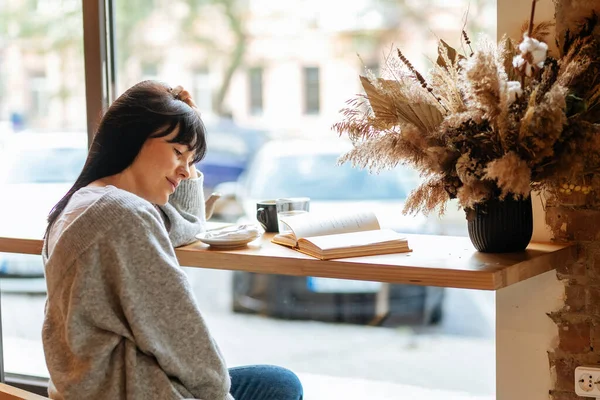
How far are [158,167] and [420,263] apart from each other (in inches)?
23.7

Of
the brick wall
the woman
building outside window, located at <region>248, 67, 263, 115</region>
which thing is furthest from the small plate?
building outside window, located at <region>248, 67, 263, 115</region>

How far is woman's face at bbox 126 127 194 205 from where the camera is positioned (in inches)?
64.1

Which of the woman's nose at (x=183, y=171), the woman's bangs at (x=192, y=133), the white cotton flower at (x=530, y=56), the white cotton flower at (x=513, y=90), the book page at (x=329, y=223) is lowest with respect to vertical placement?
the book page at (x=329, y=223)

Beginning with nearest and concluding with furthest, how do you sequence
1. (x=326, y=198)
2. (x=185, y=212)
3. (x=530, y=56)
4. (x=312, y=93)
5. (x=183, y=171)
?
1. (x=530, y=56)
2. (x=183, y=171)
3. (x=185, y=212)
4. (x=312, y=93)
5. (x=326, y=198)

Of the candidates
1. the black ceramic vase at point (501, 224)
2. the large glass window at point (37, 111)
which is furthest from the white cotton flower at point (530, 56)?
the large glass window at point (37, 111)

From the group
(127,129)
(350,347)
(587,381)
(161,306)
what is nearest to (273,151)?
(350,347)

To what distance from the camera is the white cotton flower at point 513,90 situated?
1439mm

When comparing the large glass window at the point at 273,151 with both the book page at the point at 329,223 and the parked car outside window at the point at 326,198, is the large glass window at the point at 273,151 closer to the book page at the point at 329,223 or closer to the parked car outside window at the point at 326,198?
the parked car outside window at the point at 326,198

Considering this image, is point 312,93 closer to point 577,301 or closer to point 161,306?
point 577,301

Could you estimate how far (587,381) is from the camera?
1.78 meters

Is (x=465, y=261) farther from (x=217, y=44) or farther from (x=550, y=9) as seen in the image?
(x=217, y=44)

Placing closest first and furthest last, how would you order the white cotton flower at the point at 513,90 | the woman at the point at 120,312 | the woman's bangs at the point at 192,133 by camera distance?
the woman at the point at 120,312, the white cotton flower at the point at 513,90, the woman's bangs at the point at 192,133

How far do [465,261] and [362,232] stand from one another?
0.31m

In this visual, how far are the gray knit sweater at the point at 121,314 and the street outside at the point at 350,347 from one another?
1.26 metres
